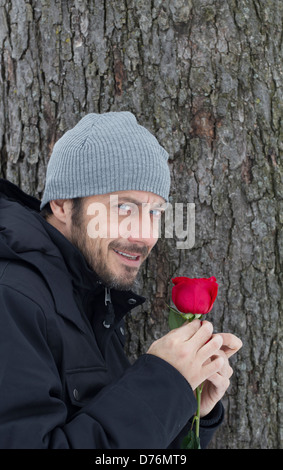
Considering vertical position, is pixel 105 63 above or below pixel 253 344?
above

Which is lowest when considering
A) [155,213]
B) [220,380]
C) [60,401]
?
[220,380]

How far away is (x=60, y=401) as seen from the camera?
151cm

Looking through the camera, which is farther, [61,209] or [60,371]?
[61,209]

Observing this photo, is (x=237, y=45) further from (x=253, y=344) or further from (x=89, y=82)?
(x=253, y=344)

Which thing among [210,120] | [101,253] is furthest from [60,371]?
[210,120]

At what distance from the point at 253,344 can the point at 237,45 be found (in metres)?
1.48

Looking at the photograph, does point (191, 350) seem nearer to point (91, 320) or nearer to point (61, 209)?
point (91, 320)

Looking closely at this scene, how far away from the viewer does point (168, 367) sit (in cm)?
170

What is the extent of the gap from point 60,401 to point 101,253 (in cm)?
61

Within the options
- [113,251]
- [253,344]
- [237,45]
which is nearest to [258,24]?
[237,45]

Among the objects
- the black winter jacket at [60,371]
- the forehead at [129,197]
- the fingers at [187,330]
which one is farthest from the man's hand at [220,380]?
the forehead at [129,197]

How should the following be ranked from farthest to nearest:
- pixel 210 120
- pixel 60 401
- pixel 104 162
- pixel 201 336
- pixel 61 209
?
pixel 210 120 → pixel 61 209 → pixel 104 162 → pixel 201 336 → pixel 60 401

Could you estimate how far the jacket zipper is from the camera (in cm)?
198

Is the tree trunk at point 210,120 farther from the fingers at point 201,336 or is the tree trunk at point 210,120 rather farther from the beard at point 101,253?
the fingers at point 201,336
